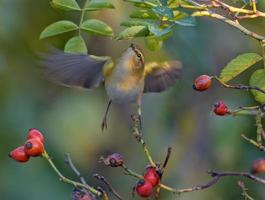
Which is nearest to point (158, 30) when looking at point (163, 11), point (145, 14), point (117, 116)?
point (163, 11)

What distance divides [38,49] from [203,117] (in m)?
1.11

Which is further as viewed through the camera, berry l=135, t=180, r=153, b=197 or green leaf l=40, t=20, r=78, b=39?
green leaf l=40, t=20, r=78, b=39

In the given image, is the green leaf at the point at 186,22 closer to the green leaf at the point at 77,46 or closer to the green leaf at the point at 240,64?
the green leaf at the point at 240,64

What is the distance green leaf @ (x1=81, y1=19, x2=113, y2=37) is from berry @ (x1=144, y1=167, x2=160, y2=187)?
0.48 metres

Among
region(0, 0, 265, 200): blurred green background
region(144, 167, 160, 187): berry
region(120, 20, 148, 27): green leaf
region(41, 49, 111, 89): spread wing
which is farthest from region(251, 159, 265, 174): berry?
region(0, 0, 265, 200): blurred green background

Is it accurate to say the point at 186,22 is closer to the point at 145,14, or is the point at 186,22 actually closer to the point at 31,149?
Answer: the point at 145,14

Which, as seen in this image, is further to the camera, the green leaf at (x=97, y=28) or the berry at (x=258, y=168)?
the green leaf at (x=97, y=28)

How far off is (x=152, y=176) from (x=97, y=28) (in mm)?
537

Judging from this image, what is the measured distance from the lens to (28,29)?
172 inches

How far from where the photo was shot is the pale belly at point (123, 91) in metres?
3.07

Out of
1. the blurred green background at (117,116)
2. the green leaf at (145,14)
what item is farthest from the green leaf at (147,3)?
the blurred green background at (117,116)

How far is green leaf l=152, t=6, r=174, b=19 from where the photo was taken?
6.51 ft

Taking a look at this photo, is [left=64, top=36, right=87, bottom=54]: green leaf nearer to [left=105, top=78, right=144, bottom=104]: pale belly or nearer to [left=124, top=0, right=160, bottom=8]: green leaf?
[left=124, top=0, right=160, bottom=8]: green leaf

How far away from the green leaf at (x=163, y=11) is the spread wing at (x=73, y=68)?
33.7 inches
